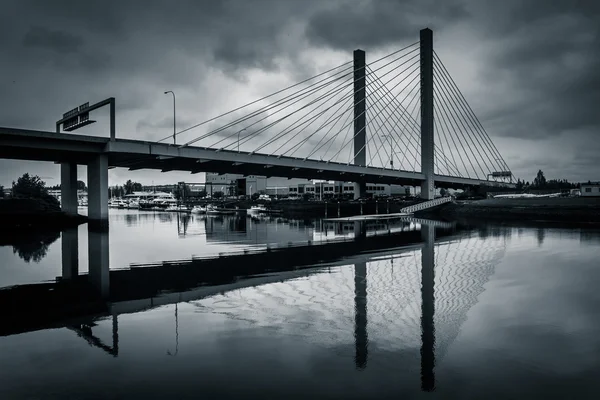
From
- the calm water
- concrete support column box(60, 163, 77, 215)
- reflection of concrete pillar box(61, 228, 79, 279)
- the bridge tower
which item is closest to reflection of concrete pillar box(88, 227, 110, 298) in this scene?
the calm water

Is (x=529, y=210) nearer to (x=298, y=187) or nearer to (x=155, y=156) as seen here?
(x=155, y=156)

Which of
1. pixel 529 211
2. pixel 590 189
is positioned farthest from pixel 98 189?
pixel 590 189

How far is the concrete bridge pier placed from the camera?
135 feet

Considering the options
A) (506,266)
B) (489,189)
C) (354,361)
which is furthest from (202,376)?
(489,189)

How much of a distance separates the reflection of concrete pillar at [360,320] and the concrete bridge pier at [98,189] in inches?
1388

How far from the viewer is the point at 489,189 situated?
326ft

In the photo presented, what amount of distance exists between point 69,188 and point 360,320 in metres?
53.7

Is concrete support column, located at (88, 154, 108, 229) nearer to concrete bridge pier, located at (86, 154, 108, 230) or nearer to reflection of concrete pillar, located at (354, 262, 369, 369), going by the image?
concrete bridge pier, located at (86, 154, 108, 230)

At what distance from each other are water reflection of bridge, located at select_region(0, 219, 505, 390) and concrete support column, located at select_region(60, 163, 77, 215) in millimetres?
38693

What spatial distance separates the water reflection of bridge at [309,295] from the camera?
7574 millimetres

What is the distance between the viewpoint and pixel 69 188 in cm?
5234

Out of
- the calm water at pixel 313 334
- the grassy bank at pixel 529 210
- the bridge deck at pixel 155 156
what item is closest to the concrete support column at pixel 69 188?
the bridge deck at pixel 155 156

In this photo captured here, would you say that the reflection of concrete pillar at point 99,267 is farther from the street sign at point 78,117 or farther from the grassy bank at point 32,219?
the street sign at point 78,117

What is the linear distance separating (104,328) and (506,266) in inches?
529
